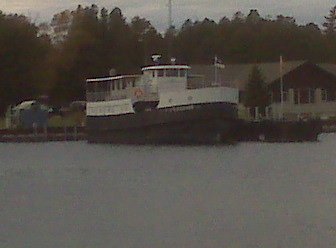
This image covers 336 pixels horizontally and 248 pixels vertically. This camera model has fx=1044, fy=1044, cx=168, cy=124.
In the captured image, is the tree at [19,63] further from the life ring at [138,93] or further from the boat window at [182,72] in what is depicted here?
the boat window at [182,72]

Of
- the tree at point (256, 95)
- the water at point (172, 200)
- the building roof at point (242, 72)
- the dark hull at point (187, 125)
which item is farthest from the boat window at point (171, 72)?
the building roof at point (242, 72)

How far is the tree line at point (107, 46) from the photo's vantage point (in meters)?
74.4

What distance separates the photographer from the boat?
4944cm

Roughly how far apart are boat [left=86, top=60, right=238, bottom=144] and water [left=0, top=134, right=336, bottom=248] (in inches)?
181

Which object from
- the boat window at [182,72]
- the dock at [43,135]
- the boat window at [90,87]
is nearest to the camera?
the boat window at [182,72]

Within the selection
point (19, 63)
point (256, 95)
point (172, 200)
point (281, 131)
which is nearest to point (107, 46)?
point (19, 63)

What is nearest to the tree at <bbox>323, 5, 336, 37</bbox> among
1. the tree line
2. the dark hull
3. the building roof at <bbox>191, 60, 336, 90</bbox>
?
the tree line

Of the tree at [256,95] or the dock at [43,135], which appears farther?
the tree at [256,95]

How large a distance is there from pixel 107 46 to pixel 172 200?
182ft

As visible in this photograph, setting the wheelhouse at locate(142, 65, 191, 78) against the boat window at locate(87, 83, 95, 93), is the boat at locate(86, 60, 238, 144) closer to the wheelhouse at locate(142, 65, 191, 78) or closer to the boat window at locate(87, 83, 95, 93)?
the wheelhouse at locate(142, 65, 191, 78)

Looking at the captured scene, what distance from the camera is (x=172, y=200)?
27547 millimetres

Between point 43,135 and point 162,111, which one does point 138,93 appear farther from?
point 43,135

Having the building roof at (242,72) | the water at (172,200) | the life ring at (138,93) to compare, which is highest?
the building roof at (242,72)

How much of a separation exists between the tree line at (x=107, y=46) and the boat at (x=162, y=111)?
1764 centimetres
